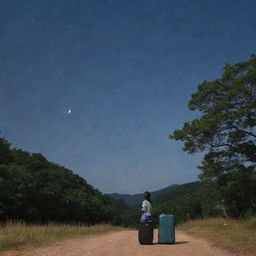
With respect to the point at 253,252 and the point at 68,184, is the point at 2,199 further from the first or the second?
the point at 253,252

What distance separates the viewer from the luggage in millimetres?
11375

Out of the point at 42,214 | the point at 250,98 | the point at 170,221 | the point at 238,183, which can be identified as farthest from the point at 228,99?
the point at 42,214

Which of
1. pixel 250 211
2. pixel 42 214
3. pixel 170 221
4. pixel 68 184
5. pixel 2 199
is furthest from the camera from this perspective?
pixel 68 184

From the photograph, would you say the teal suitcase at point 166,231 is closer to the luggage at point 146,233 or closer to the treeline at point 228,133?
the luggage at point 146,233

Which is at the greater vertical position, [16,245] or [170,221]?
[170,221]

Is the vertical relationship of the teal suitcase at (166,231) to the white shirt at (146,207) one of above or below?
below

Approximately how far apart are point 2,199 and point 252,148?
30.9 metres

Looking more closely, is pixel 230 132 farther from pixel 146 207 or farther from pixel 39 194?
pixel 39 194

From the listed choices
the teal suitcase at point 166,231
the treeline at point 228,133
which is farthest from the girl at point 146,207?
the treeline at point 228,133

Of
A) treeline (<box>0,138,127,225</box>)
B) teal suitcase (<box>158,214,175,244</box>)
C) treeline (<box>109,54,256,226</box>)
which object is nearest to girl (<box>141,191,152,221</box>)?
teal suitcase (<box>158,214,175,244</box>)

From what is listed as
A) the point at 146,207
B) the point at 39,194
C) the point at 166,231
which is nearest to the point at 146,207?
the point at 146,207

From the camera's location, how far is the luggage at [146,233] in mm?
11375

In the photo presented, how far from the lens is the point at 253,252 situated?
9125mm

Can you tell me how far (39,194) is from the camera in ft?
182
